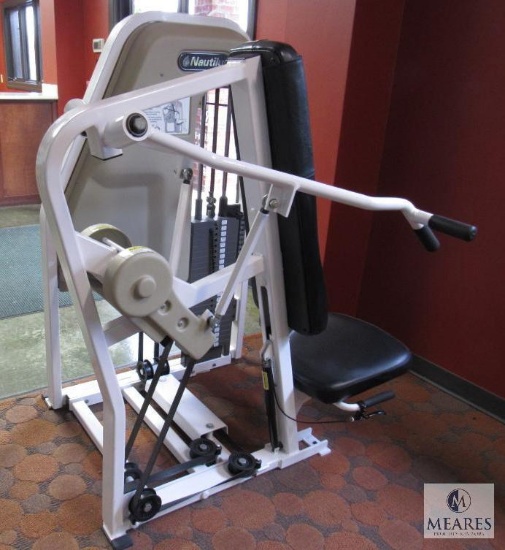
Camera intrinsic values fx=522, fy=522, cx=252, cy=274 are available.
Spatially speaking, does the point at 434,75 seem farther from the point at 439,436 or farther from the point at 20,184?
the point at 20,184

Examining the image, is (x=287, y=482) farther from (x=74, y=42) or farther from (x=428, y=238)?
(x=74, y=42)

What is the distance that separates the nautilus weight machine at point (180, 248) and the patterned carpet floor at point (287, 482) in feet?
0.26

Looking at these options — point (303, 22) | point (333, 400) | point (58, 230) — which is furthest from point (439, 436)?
point (303, 22)

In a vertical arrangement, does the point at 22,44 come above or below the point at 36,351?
above

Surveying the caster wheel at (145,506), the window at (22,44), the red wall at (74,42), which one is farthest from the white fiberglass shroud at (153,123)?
the window at (22,44)

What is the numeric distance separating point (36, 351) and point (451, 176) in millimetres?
2053

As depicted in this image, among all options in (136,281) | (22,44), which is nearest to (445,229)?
(136,281)

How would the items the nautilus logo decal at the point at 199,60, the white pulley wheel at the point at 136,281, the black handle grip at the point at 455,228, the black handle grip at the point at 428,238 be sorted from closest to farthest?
the white pulley wheel at the point at 136,281 → the black handle grip at the point at 455,228 → the black handle grip at the point at 428,238 → the nautilus logo decal at the point at 199,60

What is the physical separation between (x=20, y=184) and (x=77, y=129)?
3.85 m

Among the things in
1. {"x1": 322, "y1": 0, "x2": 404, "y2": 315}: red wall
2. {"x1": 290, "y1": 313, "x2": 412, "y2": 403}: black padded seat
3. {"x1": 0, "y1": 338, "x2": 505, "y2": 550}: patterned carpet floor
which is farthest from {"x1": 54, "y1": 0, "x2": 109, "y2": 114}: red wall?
{"x1": 290, "y1": 313, "x2": 412, "y2": 403}: black padded seat

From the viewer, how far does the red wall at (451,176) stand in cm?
208

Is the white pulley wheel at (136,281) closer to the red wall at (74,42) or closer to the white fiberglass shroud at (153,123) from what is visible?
the white fiberglass shroud at (153,123)

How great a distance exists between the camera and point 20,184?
4.61 meters

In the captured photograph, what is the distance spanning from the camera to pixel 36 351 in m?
2.48
